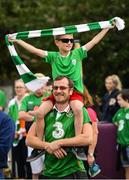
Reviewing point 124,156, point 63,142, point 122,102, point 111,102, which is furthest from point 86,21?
point 63,142

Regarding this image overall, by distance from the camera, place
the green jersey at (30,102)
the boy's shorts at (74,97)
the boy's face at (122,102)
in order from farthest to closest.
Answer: the boy's face at (122,102) → the green jersey at (30,102) → the boy's shorts at (74,97)

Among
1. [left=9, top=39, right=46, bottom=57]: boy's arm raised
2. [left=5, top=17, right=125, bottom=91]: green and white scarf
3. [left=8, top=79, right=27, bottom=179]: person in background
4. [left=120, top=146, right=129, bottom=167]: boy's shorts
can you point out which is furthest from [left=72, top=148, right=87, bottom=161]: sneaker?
[left=8, top=79, right=27, bottom=179]: person in background

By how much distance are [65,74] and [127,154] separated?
13.5ft

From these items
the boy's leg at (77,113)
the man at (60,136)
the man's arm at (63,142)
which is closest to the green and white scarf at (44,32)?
the man at (60,136)

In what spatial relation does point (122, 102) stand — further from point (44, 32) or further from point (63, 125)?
point (63, 125)

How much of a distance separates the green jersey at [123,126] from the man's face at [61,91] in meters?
4.53

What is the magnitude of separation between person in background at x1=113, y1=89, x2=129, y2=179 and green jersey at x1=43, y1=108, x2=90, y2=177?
450 centimetres

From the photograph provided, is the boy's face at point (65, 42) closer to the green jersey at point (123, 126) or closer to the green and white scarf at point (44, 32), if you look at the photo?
the green and white scarf at point (44, 32)

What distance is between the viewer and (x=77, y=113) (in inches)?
302

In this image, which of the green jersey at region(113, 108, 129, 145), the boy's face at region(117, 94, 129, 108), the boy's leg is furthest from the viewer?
the boy's face at region(117, 94, 129, 108)

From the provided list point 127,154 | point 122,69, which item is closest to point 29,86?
point 127,154

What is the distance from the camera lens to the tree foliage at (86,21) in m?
18.7

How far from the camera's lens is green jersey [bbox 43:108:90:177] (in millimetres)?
7598

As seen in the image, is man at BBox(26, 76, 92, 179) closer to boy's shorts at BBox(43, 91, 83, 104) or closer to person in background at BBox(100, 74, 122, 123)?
boy's shorts at BBox(43, 91, 83, 104)
